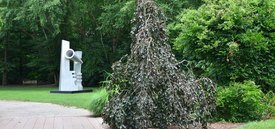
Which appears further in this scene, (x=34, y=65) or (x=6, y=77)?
(x=6, y=77)

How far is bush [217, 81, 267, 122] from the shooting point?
820cm

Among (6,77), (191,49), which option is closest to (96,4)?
(6,77)

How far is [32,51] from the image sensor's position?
1257 inches

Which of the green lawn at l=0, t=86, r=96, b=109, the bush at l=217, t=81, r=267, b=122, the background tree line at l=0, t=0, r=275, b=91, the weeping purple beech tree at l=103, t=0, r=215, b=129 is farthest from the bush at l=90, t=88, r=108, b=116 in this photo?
the bush at l=217, t=81, r=267, b=122

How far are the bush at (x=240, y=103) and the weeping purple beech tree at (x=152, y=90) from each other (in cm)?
121

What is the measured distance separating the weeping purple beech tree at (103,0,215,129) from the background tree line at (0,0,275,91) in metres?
2.02

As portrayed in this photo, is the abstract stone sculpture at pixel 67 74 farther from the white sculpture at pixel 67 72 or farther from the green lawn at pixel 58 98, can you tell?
the green lawn at pixel 58 98

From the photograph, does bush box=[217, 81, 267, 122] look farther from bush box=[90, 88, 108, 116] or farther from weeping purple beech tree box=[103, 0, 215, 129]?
bush box=[90, 88, 108, 116]

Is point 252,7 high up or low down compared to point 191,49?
up

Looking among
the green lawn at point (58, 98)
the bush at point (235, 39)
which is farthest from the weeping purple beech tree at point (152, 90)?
the green lawn at point (58, 98)

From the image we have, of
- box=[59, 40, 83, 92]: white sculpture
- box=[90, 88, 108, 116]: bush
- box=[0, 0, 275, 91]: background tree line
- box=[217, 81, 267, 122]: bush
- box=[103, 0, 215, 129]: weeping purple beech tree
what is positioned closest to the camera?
box=[103, 0, 215, 129]: weeping purple beech tree

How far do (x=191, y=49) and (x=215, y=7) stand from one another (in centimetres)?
115

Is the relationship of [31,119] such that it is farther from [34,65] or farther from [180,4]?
[34,65]

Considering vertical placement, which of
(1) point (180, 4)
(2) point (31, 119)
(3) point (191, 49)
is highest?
(1) point (180, 4)
